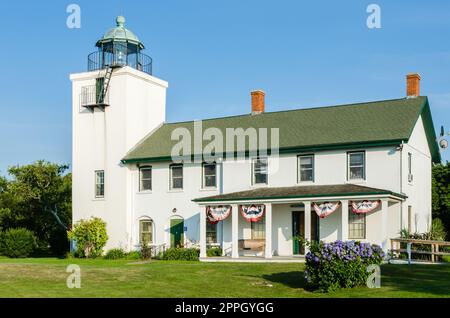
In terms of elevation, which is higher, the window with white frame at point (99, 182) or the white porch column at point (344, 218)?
the window with white frame at point (99, 182)

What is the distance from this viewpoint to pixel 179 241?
3341 centimetres

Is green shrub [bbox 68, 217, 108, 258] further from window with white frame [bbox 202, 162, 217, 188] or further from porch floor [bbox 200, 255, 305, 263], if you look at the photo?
porch floor [bbox 200, 255, 305, 263]

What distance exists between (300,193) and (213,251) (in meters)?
5.38

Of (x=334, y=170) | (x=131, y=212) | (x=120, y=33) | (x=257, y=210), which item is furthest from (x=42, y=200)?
(x=334, y=170)

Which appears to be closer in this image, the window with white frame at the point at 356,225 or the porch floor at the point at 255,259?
the porch floor at the point at 255,259

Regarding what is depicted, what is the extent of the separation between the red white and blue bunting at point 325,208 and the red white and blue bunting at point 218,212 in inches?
170

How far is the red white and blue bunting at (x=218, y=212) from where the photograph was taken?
1200 inches

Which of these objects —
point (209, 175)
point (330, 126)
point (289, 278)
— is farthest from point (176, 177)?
point (289, 278)

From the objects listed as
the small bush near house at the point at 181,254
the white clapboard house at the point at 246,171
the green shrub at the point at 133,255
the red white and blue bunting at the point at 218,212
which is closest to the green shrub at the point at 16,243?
the white clapboard house at the point at 246,171

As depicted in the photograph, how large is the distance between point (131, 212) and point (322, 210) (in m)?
11.3

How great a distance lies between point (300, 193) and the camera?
28.7 m

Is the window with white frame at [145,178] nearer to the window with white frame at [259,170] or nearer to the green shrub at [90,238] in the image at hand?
the green shrub at [90,238]

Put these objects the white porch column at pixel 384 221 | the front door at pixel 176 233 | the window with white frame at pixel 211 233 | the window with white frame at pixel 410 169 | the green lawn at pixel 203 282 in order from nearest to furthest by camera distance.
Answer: the green lawn at pixel 203 282 < the white porch column at pixel 384 221 < the window with white frame at pixel 410 169 < the window with white frame at pixel 211 233 < the front door at pixel 176 233

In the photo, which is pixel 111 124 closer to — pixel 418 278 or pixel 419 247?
pixel 419 247
